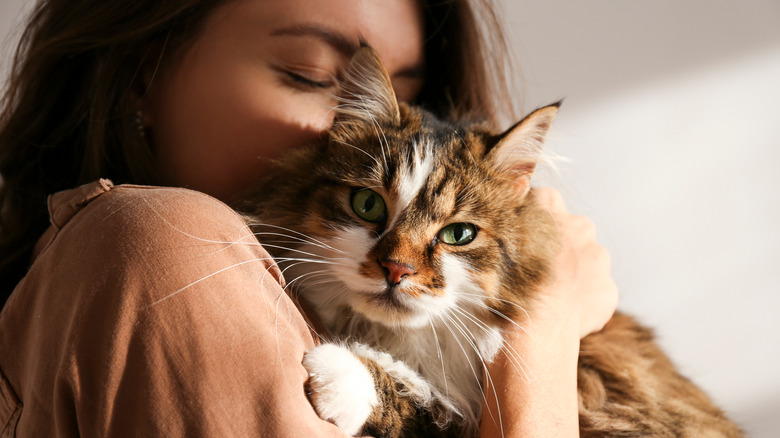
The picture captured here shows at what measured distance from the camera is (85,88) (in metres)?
1.46

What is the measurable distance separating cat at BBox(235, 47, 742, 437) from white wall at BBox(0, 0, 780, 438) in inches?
47.8

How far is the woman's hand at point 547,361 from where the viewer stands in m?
1.08

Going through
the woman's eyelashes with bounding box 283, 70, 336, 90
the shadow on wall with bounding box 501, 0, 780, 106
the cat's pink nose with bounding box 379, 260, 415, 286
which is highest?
the shadow on wall with bounding box 501, 0, 780, 106

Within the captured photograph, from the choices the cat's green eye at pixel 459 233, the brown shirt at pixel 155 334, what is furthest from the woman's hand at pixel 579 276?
the brown shirt at pixel 155 334

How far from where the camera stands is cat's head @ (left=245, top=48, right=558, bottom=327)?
3.52 ft

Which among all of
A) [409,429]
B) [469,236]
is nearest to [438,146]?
[469,236]

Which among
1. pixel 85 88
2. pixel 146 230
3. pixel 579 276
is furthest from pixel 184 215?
pixel 579 276

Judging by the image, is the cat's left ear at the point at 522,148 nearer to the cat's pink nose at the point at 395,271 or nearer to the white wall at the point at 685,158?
the cat's pink nose at the point at 395,271

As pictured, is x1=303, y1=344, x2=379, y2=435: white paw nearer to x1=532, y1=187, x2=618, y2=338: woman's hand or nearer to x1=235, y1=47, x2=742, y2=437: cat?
x1=235, y1=47, x2=742, y2=437: cat

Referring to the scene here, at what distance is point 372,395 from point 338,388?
123 mm

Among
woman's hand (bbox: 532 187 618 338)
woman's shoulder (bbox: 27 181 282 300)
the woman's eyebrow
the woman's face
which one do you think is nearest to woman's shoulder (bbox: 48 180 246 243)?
woman's shoulder (bbox: 27 181 282 300)

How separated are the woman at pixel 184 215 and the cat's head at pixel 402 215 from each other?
0.34 feet

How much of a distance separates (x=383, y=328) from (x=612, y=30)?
1.84 metres

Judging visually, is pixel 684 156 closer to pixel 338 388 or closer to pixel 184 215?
pixel 338 388
